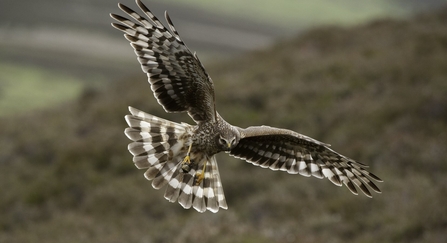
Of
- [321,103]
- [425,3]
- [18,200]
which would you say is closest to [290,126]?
[321,103]

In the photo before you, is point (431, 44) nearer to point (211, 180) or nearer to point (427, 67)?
point (427, 67)

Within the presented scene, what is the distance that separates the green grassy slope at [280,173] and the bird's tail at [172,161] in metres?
2.97

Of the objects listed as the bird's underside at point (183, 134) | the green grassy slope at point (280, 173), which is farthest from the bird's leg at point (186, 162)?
the green grassy slope at point (280, 173)

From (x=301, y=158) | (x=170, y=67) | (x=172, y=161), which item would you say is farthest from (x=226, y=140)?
(x=301, y=158)

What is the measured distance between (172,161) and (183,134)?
36cm

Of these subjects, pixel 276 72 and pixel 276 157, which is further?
pixel 276 72

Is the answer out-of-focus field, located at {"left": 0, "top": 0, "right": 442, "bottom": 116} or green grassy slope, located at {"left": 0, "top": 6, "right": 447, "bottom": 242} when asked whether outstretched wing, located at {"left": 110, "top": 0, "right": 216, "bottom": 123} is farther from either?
out-of-focus field, located at {"left": 0, "top": 0, "right": 442, "bottom": 116}

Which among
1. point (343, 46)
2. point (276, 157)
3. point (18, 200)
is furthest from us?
point (343, 46)

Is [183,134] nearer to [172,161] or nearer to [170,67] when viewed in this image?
[172,161]

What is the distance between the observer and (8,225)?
13500 millimetres

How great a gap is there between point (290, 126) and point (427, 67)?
14.1ft

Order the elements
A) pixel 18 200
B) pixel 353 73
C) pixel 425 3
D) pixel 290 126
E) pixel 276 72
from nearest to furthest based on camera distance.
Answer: pixel 18 200, pixel 290 126, pixel 353 73, pixel 276 72, pixel 425 3

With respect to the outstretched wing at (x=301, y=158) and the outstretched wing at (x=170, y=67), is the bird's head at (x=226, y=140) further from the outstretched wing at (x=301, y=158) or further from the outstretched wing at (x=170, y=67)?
the outstretched wing at (x=301, y=158)

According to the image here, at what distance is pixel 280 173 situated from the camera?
566 inches
